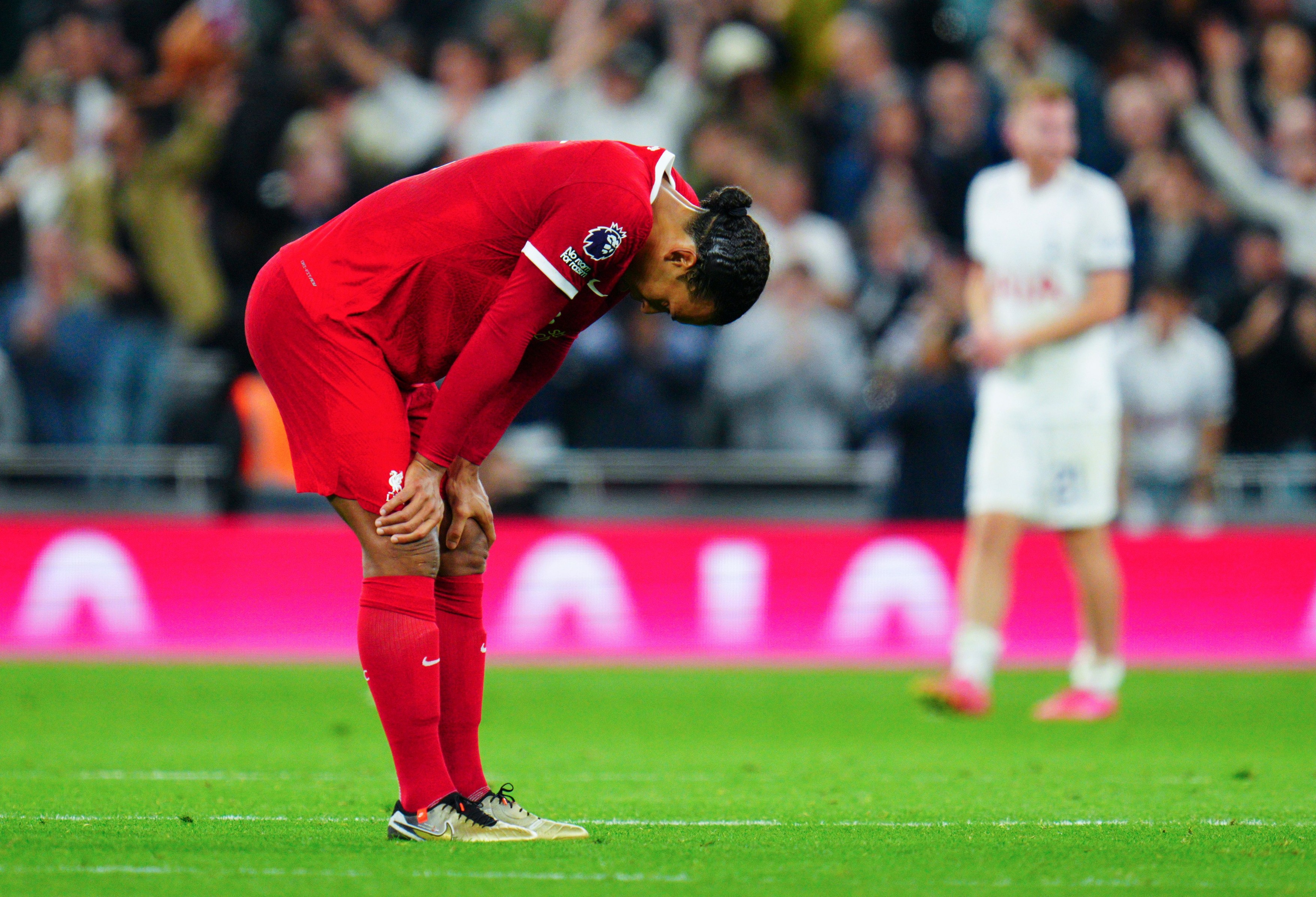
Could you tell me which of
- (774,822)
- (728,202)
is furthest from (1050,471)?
(728,202)

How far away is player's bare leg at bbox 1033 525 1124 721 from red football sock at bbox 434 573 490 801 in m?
3.65

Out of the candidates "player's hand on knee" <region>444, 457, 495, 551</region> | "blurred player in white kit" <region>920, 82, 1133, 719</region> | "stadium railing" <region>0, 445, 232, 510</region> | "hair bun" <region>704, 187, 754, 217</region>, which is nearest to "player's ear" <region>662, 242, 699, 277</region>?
"hair bun" <region>704, 187, 754, 217</region>

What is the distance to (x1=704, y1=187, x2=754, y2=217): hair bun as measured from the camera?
400 cm

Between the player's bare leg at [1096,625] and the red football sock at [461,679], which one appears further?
the player's bare leg at [1096,625]

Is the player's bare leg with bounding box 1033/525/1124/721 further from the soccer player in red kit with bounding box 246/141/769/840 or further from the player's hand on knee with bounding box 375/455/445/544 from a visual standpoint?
the player's hand on knee with bounding box 375/455/445/544

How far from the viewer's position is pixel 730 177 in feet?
38.6

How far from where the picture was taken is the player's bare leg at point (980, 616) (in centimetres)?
718

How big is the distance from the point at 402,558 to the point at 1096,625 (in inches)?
164

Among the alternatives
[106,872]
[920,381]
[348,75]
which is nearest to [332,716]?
[106,872]

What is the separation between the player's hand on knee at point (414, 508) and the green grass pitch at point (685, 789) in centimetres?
74

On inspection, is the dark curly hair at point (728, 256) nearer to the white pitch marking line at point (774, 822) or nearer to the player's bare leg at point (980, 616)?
the white pitch marking line at point (774, 822)

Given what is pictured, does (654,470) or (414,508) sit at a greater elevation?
(414,508)

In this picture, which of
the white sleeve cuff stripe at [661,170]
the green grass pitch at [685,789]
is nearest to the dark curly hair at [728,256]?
the white sleeve cuff stripe at [661,170]

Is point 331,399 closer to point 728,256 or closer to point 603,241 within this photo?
point 603,241
